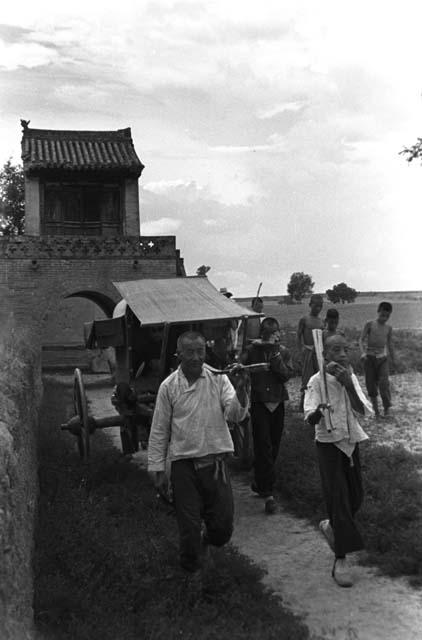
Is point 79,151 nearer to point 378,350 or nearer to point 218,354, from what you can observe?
point 378,350

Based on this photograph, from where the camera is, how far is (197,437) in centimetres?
563

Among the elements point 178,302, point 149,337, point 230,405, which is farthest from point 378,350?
point 230,405

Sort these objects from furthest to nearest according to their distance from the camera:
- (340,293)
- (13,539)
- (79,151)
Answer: (340,293) → (79,151) → (13,539)

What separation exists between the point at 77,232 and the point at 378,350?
674 inches

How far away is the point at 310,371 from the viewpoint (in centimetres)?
1216

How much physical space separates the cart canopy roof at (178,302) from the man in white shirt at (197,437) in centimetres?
305

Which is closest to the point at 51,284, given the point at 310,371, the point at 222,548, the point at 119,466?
the point at 310,371

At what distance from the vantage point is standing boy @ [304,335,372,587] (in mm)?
5969

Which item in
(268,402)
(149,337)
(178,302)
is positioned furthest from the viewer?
(149,337)

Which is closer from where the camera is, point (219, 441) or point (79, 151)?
point (219, 441)

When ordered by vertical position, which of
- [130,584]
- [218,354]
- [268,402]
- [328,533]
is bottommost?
[130,584]

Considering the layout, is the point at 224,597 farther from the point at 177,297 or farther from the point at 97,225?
the point at 97,225

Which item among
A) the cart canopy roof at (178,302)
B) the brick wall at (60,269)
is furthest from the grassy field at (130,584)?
the brick wall at (60,269)

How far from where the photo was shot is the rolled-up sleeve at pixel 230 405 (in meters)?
5.62
